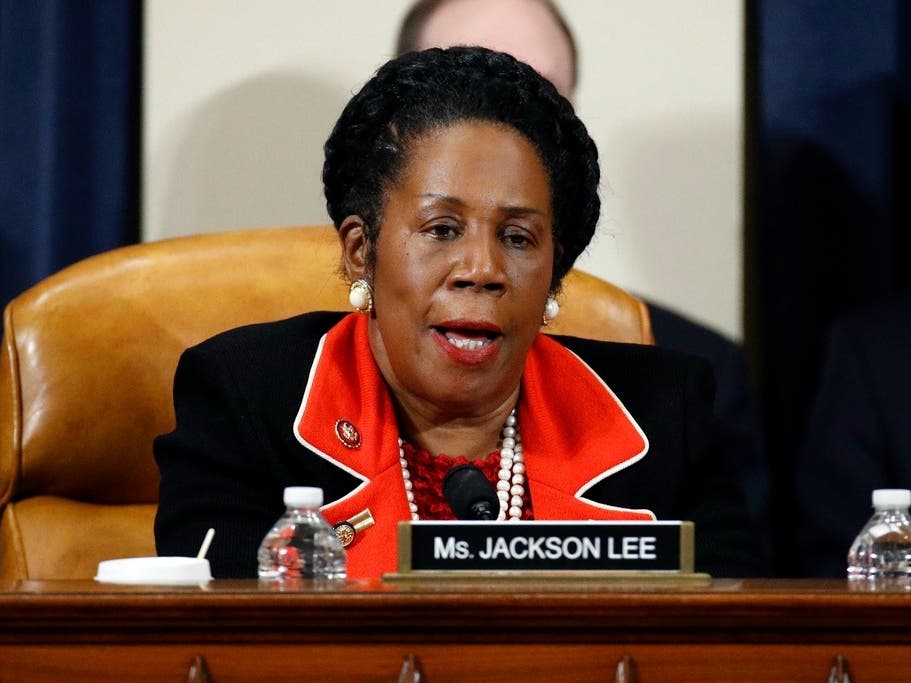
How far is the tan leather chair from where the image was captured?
1961mm

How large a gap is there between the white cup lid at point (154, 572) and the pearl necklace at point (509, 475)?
58 cm

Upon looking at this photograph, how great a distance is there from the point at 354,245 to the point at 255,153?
1.03 m

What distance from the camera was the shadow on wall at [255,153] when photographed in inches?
113

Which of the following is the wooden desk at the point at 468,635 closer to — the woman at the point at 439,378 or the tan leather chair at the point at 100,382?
the woman at the point at 439,378

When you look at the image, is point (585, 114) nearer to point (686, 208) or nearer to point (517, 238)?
point (686, 208)

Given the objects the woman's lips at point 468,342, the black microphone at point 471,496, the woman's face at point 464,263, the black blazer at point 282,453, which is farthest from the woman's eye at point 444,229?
the black microphone at point 471,496

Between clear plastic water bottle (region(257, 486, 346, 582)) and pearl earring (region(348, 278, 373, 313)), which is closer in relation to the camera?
clear plastic water bottle (region(257, 486, 346, 582))

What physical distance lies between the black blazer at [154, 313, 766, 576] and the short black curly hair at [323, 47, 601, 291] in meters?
0.18

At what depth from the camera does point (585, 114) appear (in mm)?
2865

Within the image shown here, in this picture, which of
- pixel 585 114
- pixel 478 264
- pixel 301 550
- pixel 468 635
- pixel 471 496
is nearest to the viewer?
pixel 468 635

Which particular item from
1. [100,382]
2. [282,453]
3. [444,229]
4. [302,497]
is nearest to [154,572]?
[302,497]

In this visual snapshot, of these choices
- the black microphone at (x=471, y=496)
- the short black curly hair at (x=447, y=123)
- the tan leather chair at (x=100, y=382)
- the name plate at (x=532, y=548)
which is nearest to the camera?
the name plate at (x=532, y=548)

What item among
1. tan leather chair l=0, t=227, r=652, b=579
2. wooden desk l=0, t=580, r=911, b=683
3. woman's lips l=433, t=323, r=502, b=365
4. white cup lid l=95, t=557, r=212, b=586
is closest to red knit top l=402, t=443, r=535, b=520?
woman's lips l=433, t=323, r=502, b=365

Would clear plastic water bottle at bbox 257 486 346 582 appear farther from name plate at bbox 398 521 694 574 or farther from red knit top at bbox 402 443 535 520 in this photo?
red knit top at bbox 402 443 535 520
